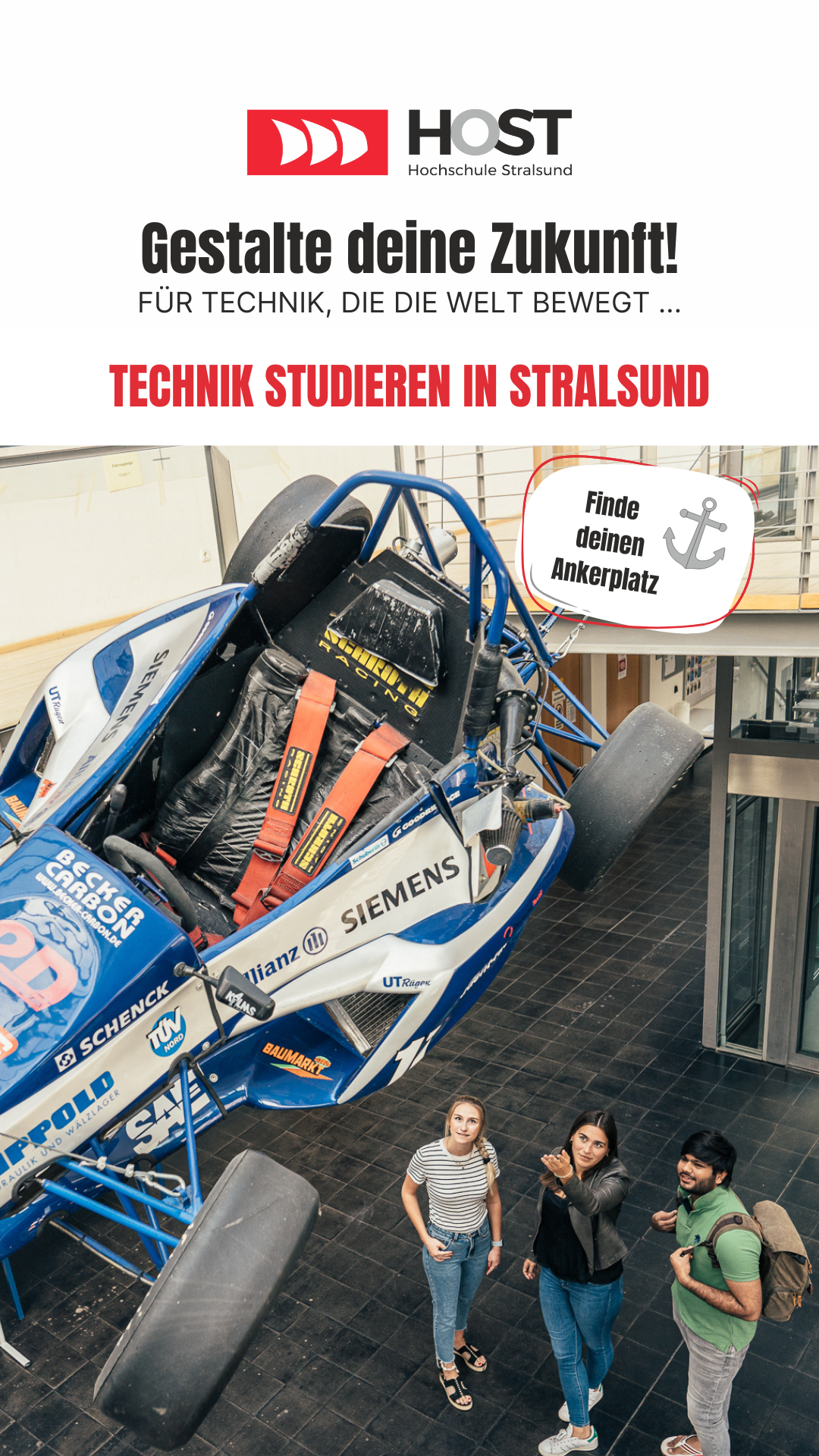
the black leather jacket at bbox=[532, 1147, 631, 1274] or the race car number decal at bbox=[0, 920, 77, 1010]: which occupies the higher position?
the race car number decal at bbox=[0, 920, 77, 1010]

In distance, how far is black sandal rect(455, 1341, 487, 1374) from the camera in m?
4.14

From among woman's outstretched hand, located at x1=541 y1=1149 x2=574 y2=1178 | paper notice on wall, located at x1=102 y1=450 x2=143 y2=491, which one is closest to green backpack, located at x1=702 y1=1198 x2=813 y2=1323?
woman's outstretched hand, located at x1=541 y1=1149 x2=574 y2=1178

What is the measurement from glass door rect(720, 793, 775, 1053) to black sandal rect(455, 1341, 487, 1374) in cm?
292

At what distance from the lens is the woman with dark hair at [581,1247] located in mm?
3385

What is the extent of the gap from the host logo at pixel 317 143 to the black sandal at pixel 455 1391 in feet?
14.7

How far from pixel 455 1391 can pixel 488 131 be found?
15.3 feet

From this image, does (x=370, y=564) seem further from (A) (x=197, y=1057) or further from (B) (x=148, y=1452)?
(B) (x=148, y=1452)

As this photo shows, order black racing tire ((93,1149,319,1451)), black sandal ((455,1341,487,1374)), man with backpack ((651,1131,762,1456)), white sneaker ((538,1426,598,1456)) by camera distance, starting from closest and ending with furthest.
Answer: black racing tire ((93,1149,319,1451))
man with backpack ((651,1131,762,1456))
white sneaker ((538,1426,598,1456))
black sandal ((455,1341,487,1374))

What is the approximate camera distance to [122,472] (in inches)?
293

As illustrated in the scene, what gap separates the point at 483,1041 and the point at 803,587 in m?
3.38

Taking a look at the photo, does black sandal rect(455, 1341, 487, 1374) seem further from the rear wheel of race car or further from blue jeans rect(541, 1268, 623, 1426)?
the rear wheel of race car

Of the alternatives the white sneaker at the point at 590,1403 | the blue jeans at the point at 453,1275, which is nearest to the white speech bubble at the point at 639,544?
the blue jeans at the point at 453,1275

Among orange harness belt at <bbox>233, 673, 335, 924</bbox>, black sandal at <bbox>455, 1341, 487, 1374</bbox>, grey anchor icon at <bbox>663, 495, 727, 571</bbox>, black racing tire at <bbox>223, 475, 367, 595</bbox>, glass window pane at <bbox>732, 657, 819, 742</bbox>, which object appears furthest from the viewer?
glass window pane at <bbox>732, 657, 819, 742</bbox>

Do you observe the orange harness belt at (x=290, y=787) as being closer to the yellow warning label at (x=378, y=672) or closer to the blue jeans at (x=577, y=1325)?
the yellow warning label at (x=378, y=672)
